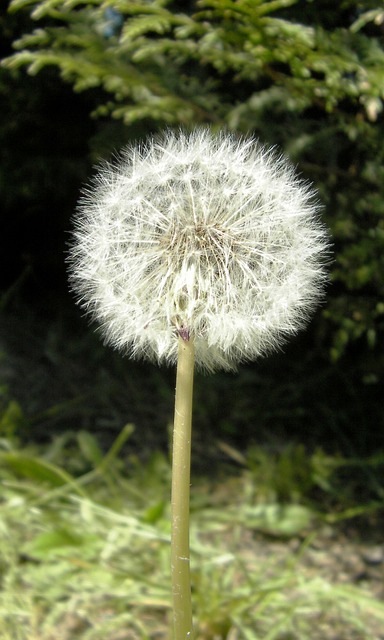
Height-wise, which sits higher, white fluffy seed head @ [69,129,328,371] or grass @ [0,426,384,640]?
white fluffy seed head @ [69,129,328,371]

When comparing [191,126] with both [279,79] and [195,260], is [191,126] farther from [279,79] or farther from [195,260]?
[195,260]

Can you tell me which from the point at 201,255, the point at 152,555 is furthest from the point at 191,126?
the point at 152,555

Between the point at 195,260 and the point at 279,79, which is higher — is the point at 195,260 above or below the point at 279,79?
below

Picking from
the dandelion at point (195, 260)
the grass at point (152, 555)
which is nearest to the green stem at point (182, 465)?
the dandelion at point (195, 260)

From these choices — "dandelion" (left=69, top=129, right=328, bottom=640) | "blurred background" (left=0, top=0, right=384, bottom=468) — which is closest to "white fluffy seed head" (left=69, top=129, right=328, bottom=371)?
"dandelion" (left=69, top=129, right=328, bottom=640)

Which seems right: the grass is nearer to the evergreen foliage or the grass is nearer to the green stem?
the evergreen foliage
